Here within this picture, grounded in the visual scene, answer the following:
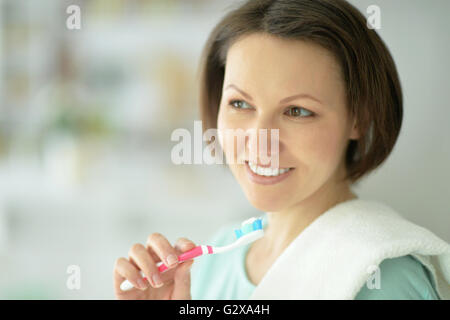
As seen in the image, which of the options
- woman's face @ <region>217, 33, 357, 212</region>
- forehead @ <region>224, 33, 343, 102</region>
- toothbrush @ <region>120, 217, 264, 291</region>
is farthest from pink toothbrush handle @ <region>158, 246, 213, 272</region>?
forehead @ <region>224, 33, 343, 102</region>

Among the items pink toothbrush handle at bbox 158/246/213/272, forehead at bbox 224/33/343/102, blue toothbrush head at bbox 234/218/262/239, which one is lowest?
pink toothbrush handle at bbox 158/246/213/272

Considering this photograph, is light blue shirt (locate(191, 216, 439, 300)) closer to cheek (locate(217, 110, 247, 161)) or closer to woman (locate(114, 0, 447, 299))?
woman (locate(114, 0, 447, 299))

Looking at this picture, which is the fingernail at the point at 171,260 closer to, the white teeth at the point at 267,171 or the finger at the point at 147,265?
the finger at the point at 147,265

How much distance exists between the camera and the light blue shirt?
24.2 inches

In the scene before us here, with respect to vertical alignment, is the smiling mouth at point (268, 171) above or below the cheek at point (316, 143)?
below

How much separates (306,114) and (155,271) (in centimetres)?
36

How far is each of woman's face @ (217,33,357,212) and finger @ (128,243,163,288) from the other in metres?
0.21

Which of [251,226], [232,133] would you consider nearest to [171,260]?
[251,226]

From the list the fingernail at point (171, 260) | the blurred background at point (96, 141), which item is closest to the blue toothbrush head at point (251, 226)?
the fingernail at point (171, 260)

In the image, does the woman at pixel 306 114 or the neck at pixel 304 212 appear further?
the neck at pixel 304 212

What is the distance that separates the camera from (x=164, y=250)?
0.68 meters

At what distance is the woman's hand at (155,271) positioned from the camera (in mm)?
685

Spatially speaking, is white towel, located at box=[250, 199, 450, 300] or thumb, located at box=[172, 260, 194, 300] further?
thumb, located at box=[172, 260, 194, 300]

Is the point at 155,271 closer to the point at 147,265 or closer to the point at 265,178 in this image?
the point at 147,265
